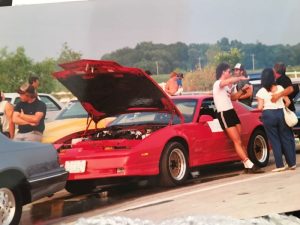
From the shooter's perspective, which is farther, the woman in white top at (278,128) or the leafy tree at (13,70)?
the woman in white top at (278,128)

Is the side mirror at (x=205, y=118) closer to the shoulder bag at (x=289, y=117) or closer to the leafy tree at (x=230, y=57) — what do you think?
the shoulder bag at (x=289, y=117)

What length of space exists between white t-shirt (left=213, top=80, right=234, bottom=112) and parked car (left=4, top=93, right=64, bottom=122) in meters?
1.42

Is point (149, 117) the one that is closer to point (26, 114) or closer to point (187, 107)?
point (187, 107)

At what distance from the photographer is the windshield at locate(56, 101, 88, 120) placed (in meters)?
6.28

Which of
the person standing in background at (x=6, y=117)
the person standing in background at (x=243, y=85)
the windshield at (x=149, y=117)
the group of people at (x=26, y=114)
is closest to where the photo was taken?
the person standing in background at (x=6, y=117)

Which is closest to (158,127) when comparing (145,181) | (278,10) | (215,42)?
(145,181)

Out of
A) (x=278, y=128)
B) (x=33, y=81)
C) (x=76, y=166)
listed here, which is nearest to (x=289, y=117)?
(x=278, y=128)

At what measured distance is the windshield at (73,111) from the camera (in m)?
6.28

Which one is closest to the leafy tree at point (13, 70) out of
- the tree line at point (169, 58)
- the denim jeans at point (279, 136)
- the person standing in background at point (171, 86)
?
the tree line at point (169, 58)

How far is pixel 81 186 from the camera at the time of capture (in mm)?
6633

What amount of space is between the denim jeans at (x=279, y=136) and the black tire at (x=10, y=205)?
2.62 m

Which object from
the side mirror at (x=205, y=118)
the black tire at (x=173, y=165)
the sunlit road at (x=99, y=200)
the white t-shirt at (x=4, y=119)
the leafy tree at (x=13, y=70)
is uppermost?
the leafy tree at (x=13, y=70)

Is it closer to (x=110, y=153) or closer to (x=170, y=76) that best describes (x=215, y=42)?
(x=170, y=76)

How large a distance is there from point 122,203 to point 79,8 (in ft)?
5.91
